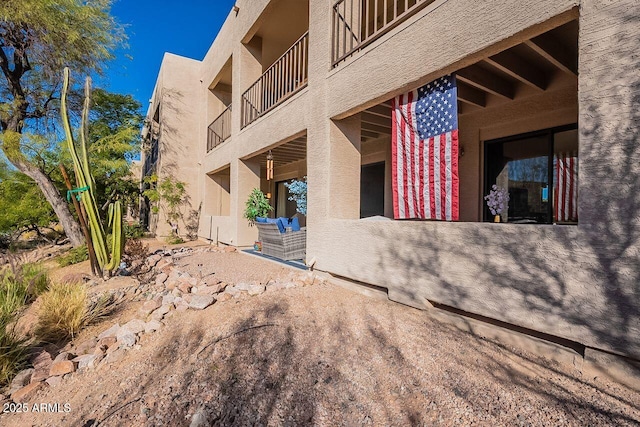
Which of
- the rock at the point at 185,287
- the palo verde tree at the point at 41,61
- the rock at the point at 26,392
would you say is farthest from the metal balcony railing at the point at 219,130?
the rock at the point at 26,392

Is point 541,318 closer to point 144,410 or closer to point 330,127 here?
point 144,410

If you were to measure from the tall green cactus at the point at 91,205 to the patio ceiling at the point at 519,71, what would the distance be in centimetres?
512

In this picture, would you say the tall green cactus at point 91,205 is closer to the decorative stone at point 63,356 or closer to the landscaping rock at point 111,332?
the landscaping rock at point 111,332

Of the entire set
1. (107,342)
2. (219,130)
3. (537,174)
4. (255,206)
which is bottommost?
(107,342)

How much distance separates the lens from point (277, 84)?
784 cm

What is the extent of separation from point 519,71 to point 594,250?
293cm

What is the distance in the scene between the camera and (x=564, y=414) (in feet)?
6.92

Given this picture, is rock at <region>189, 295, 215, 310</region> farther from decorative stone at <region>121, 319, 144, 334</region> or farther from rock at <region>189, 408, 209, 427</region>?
rock at <region>189, 408, 209, 427</region>

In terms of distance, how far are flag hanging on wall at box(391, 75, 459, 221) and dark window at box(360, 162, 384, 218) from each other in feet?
11.2

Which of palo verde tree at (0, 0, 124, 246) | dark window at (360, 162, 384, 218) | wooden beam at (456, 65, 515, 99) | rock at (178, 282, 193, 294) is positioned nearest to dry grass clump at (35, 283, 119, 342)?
rock at (178, 282, 193, 294)

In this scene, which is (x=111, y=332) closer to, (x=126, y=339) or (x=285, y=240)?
(x=126, y=339)

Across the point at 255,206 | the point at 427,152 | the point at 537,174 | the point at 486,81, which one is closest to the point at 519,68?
the point at 486,81

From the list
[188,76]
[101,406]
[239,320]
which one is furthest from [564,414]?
[188,76]

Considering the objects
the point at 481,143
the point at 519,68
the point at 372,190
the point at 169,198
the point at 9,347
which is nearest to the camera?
the point at 9,347
